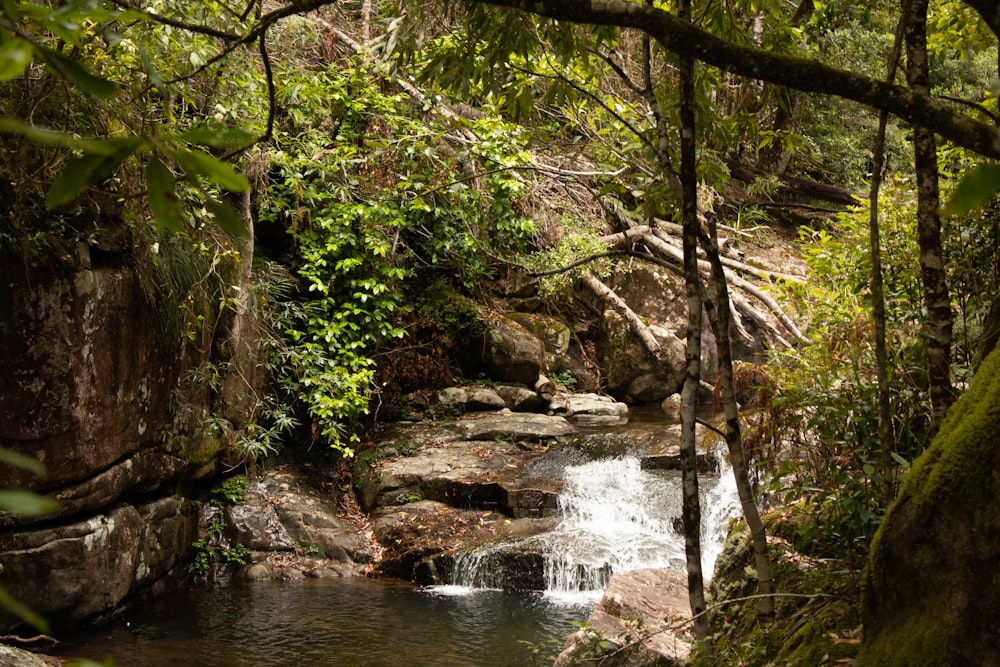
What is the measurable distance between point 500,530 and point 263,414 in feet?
10.2

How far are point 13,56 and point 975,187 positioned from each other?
2.76 feet

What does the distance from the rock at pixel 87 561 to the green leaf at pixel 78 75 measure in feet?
19.9

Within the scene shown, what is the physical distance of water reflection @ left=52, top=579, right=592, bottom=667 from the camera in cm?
599

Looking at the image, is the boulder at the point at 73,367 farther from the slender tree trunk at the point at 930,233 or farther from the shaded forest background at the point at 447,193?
the slender tree trunk at the point at 930,233

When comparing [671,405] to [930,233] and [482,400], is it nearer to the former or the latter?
[482,400]

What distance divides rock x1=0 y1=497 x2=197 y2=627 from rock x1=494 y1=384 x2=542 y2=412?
5.50 metres

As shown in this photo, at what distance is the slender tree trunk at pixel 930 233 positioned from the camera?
2898mm

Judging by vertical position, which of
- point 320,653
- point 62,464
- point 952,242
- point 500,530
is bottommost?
point 320,653

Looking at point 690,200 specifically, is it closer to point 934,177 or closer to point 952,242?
point 934,177

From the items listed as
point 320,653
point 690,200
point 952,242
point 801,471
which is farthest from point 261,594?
point 952,242

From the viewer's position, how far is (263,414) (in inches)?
351

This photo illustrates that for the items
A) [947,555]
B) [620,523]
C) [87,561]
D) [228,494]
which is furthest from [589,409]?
[947,555]

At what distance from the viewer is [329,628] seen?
6.62m

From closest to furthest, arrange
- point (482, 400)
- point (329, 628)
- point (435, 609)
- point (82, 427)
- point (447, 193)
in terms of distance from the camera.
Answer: point (82, 427)
point (329, 628)
point (435, 609)
point (447, 193)
point (482, 400)
